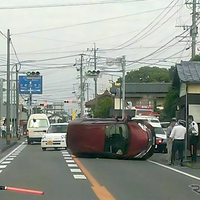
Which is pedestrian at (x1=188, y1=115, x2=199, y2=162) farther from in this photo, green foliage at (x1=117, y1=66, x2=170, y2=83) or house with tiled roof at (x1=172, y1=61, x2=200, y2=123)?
green foliage at (x1=117, y1=66, x2=170, y2=83)

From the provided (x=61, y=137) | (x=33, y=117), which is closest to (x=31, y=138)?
(x=33, y=117)

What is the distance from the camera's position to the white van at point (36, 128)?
34.1 m

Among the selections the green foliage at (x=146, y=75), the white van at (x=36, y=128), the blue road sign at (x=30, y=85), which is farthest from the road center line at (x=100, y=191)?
the green foliage at (x=146, y=75)

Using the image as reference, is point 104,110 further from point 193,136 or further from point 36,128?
point 193,136

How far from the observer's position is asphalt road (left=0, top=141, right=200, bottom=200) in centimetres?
912

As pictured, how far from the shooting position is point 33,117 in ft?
120

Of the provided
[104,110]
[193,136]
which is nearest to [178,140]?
[193,136]

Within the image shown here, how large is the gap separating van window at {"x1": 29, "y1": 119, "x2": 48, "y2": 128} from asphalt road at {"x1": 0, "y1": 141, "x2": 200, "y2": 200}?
20625mm

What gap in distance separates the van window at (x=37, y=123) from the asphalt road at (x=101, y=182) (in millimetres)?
20625

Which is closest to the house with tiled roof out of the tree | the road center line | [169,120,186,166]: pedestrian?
[169,120,186,166]: pedestrian

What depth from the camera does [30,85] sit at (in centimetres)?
4488

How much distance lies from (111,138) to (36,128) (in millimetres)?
16031

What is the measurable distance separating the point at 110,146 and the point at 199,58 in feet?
64.2

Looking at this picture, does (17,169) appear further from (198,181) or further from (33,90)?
(33,90)
